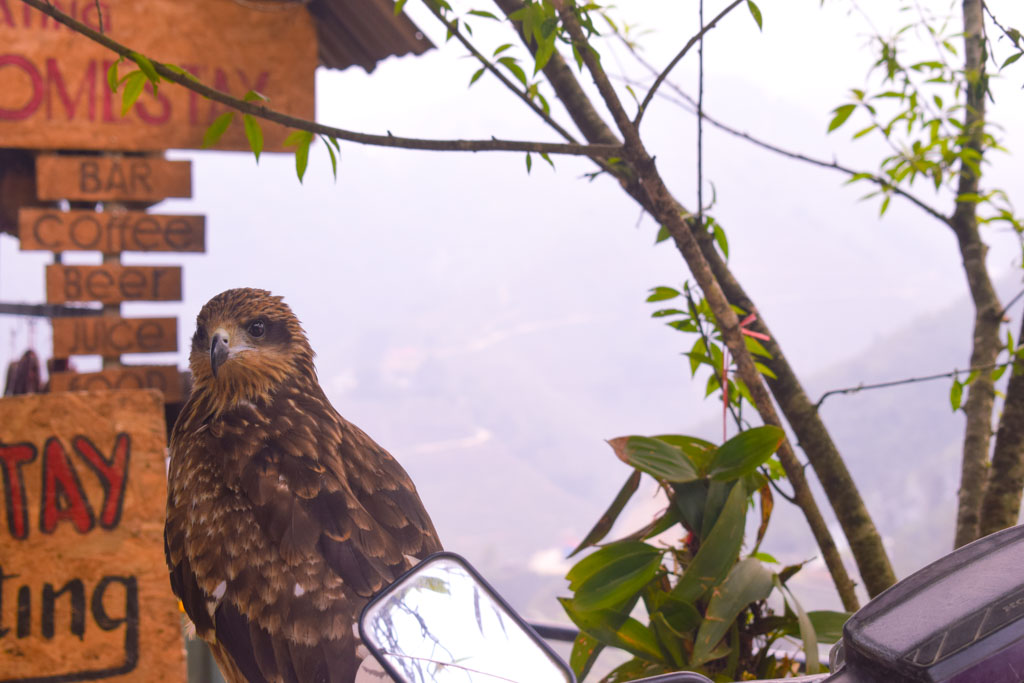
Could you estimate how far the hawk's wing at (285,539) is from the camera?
0.65m

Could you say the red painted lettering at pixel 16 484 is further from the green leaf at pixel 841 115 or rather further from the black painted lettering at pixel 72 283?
the green leaf at pixel 841 115

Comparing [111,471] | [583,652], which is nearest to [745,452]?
[583,652]

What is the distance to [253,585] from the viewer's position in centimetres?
66

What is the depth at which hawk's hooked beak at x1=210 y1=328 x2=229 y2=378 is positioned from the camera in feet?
2.34

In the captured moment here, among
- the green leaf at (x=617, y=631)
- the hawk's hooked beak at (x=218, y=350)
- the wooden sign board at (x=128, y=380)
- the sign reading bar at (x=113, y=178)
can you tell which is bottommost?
the green leaf at (x=617, y=631)

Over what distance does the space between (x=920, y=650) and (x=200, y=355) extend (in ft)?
2.06

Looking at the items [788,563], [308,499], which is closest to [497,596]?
[308,499]

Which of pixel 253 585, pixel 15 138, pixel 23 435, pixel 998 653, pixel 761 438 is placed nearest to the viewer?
pixel 998 653

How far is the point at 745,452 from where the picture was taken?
0.96 m

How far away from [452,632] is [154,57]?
1.04m

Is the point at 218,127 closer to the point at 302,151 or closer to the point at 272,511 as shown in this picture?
the point at 302,151

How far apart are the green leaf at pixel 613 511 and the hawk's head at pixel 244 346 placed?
44 centimetres

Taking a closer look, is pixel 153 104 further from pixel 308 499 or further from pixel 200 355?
pixel 308 499

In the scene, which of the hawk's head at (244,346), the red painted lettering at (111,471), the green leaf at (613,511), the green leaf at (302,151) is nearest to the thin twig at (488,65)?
the green leaf at (302,151)
